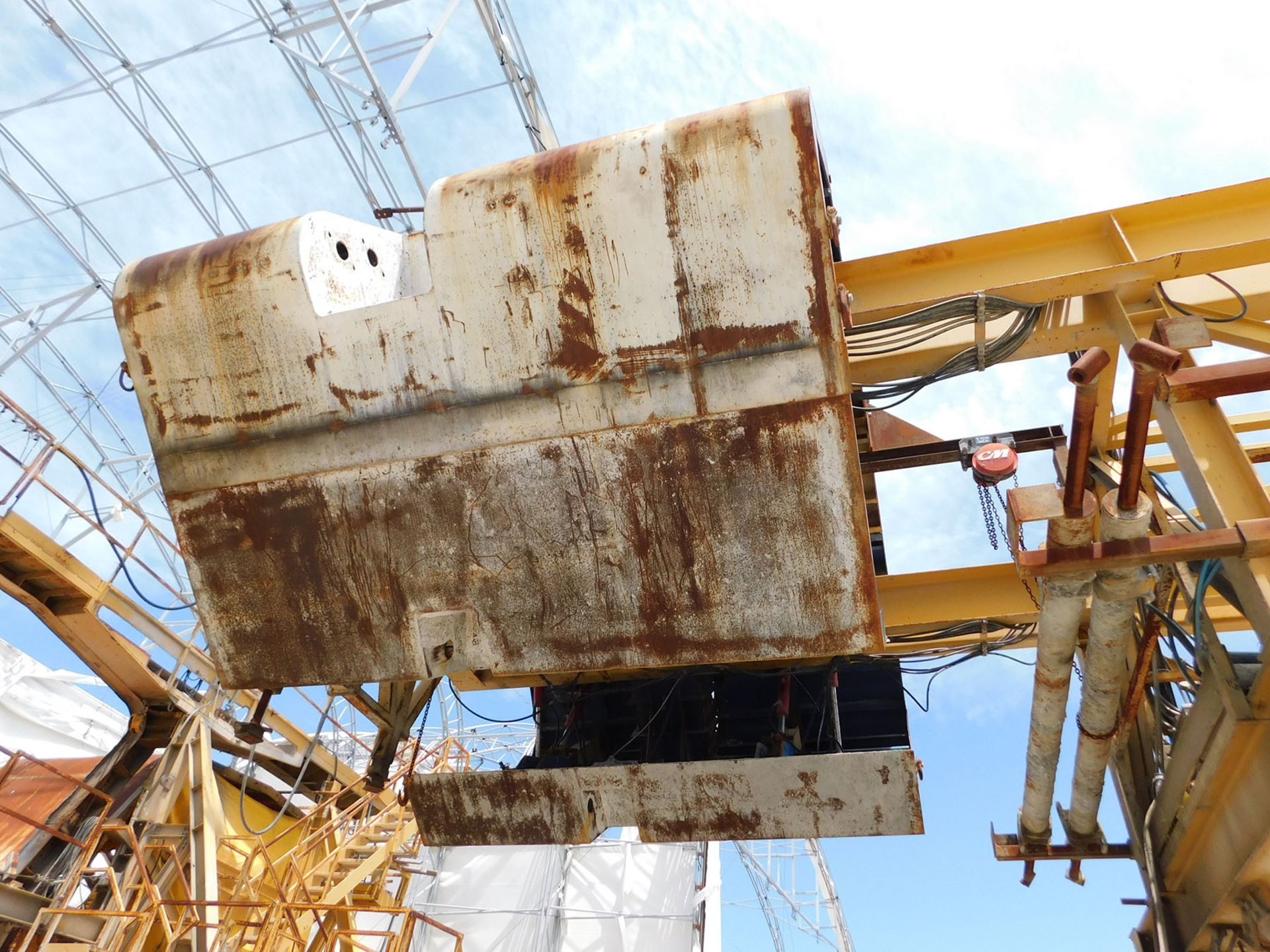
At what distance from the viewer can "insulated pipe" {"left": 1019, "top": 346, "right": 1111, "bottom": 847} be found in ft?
11.4

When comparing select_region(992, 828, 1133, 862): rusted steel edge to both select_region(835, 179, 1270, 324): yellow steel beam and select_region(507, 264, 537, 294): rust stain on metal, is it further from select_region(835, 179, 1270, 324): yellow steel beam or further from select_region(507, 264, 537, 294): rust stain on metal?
select_region(507, 264, 537, 294): rust stain on metal

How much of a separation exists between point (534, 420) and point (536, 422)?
0.01 metres

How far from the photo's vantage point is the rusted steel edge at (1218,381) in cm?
396

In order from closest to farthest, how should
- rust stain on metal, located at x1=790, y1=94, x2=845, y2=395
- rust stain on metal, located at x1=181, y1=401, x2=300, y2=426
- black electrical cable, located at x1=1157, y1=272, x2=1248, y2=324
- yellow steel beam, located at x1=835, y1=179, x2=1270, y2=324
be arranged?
1. rust stain on metal, located at x1=790, y1=94, x2=845, y2=395
2. black electrical cable, located at x1=1157, y1=272, x2=1248, y2=324
3. yellow steel beam, located at x1=835, y1=179, x2=1270, y2=324
4. rust stain on metal, located at x1=181, y1=401, x2=300, y2=426

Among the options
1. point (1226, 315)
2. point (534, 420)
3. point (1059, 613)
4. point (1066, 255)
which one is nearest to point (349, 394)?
point (534, 420)

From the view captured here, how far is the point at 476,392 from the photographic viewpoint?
5133 millimetres

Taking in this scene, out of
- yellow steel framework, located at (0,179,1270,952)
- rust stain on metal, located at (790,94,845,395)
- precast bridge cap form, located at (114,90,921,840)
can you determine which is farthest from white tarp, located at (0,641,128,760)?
rust stain on metal, located at (790,94,845,395)

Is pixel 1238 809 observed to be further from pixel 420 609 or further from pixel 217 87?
pixel 217 87

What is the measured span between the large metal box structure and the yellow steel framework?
1.16 metres

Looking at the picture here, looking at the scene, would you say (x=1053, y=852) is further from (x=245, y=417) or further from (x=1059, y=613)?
(x=245, y=417)

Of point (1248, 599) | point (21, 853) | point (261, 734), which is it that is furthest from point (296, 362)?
point (21, 853)

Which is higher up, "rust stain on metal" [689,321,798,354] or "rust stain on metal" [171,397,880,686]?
"rust stain on metal" [689,321,798,354]

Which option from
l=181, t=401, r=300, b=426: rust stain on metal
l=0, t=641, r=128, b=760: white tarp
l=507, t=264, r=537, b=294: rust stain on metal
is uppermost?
l=0, t=641, r=128, b=760: white tarp

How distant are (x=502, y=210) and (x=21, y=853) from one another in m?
9.40
